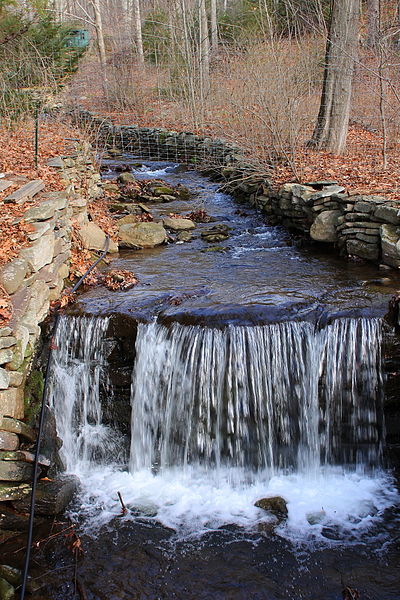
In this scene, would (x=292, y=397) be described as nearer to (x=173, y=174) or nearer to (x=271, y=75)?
(x=271, y=75)

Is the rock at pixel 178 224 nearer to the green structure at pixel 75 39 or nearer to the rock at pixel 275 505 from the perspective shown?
the rock at pixel 275 505

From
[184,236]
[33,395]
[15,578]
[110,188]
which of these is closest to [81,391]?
[33,395]

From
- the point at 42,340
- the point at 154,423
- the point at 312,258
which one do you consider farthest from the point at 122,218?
the point at 154,423

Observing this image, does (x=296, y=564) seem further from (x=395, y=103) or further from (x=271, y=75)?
(x=395, y=103)

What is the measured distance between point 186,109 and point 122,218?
8.57 meters

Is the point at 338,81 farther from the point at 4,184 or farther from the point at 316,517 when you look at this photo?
the point at 316,517

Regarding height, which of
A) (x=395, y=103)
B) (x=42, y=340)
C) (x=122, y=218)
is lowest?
(x=42, y=340)

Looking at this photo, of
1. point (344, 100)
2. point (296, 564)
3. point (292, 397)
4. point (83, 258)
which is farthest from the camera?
point (344, 100)

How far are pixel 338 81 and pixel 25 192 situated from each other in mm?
6833

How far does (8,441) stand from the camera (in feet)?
16.0

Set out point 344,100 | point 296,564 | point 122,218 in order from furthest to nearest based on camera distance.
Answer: point 344,100 < point 122,218 < point 296,564

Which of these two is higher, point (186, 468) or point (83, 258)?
point (83, 258)

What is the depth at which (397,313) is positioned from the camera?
5.74 metres

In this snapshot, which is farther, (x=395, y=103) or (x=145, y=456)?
(x=395, y=103)
